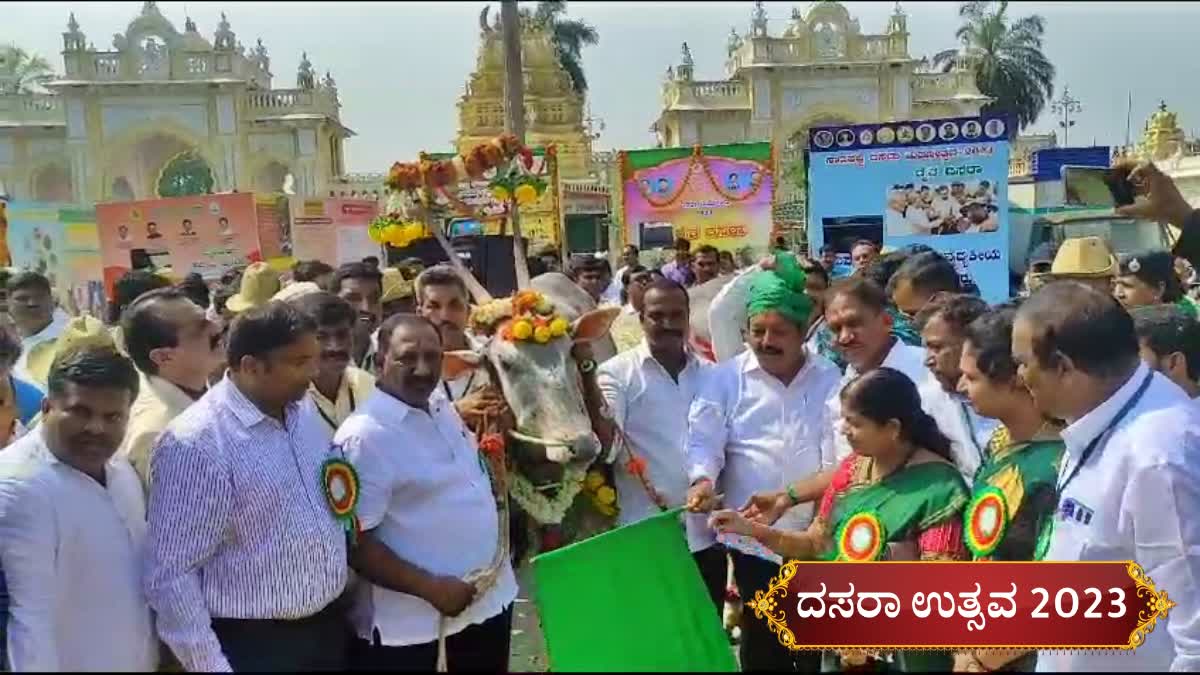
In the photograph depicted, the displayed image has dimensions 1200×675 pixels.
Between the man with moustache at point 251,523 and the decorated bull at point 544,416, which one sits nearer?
the man with moustache at point 251,523

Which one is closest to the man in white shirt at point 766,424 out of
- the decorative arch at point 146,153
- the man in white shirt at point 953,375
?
the man in white shirt at point 953,375

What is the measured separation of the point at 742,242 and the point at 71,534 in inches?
393

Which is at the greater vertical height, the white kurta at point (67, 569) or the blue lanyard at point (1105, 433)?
the blue lanyard at point (1105, 433)

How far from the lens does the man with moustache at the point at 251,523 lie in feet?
9.52

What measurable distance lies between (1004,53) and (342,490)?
150 ft

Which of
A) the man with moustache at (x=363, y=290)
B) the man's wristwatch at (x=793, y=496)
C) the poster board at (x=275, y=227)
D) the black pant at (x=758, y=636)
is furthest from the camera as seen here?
the poster board at (x=275, y=227)

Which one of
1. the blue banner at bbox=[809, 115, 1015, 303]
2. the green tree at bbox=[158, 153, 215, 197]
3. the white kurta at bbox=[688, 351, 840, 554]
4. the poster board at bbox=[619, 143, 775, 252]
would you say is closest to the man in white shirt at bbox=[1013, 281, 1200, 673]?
the white kurta at bbox=[688, 351, 840, 554]

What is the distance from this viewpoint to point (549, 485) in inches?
155

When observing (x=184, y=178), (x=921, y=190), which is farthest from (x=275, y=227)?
(x=184, y=178)

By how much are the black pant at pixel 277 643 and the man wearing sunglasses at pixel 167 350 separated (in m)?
0.83

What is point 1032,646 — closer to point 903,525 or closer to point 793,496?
point 903,525

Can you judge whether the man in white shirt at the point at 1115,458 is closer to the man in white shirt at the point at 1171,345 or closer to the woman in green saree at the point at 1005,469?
the woman in green saree at the point at 1005,469

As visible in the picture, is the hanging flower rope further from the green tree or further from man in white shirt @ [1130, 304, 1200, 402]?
the green tree

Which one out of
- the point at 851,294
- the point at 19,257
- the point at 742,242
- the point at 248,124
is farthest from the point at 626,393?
the point at 248,124
